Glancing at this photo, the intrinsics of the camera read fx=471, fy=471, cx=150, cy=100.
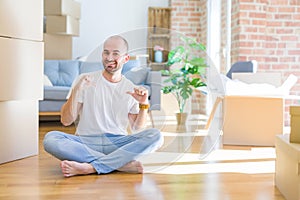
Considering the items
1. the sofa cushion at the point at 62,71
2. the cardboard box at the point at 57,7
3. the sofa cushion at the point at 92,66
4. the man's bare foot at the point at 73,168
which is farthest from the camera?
the cardboard box at the point at 57,7

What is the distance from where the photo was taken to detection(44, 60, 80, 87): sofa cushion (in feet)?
16.3

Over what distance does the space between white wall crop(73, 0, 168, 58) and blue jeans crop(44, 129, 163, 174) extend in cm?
422

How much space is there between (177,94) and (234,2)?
280 cm

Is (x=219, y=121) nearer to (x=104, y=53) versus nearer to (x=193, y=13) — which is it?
(x=104, y=53)

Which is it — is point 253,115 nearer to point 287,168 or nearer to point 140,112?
A: point 140,112

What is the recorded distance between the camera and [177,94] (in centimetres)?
249

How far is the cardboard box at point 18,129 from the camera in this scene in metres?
2.51

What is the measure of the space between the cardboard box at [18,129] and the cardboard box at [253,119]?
1.34m

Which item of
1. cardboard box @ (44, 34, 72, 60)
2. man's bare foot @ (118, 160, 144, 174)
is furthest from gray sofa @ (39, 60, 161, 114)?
cardboard box @ (44, 34, 72, 60)

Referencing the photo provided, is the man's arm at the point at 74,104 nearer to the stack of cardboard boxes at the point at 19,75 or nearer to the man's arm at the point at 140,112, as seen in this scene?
the man's arm at the point at 140,112

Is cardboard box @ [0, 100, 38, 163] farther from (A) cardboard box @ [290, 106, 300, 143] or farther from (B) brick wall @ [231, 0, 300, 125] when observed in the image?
(B) brick wall @ [231, 0, 300, 125]

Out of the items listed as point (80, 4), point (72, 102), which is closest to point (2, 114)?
point (72, 102)

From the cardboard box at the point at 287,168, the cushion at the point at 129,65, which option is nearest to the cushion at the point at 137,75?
the cushion at the point at 129,65

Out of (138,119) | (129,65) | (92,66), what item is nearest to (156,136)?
(138,119)
